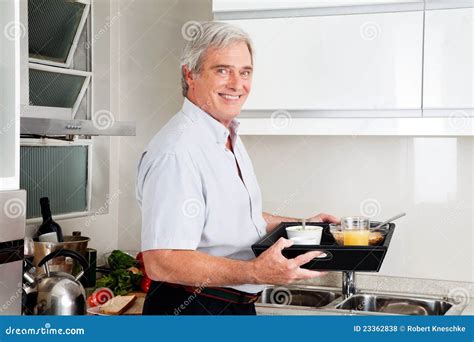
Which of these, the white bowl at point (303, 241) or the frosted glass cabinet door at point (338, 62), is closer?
the white bowl at point (303, 241)

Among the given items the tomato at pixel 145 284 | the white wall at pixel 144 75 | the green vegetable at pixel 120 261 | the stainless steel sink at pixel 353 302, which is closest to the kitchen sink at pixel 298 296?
the stainless steel sink at pixel 353 302

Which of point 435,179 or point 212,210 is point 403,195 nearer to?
point 435,179

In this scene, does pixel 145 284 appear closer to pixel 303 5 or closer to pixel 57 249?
pixel 57 249

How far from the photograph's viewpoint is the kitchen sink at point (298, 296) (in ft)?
8.98

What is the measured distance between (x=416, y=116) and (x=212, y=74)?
0.79 meters

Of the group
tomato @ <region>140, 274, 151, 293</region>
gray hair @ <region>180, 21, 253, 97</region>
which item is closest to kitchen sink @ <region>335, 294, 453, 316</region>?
tomato @ <region>140, 274, 151, 293</region>

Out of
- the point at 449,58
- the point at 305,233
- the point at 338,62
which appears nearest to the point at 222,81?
the point at 305,233

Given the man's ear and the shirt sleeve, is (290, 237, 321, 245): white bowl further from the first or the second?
the man's ear

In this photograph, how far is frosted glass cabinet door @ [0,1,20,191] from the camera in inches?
67.4

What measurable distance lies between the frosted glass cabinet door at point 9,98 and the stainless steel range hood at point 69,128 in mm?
248

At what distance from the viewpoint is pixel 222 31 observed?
6.36ft

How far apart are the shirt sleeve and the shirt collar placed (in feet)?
0.49

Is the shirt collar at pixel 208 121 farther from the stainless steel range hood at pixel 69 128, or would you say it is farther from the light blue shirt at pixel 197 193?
the stainless steel range hood at pixel 69 128

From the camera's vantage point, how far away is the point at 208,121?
1.97 metres
